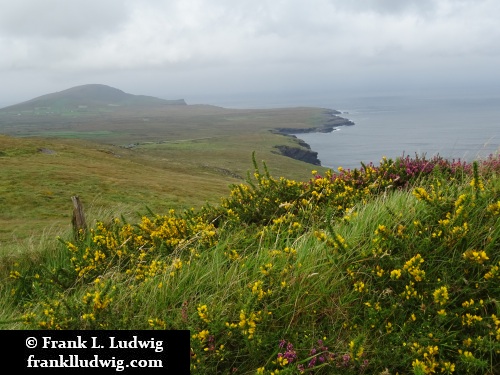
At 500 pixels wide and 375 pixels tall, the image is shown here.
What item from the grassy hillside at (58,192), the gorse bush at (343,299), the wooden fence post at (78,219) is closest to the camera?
the gorse bush at (343,299)

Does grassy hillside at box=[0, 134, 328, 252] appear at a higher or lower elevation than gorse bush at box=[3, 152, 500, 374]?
lower

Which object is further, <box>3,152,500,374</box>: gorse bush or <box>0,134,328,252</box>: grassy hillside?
<box>0,134,328,252</box>: grassy hillside

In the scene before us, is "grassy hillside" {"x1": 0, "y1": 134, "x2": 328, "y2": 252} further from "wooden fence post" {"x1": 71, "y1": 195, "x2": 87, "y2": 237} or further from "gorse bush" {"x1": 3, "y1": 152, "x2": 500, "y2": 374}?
"gorse bush" {"x1": 3, "y1": 152, "x2": 500, "y2": 374}

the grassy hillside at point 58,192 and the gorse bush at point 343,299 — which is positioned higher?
the gorse bush at point 343,299

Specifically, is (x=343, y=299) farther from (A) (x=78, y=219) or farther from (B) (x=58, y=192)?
(B) (x=58, y=192)

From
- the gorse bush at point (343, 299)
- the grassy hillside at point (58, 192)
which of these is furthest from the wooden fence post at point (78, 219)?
the gorse bush at point (343, 299)

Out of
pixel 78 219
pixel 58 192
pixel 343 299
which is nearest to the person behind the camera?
pixel 343 299

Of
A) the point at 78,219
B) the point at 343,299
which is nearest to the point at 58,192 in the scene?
the point at 78,219

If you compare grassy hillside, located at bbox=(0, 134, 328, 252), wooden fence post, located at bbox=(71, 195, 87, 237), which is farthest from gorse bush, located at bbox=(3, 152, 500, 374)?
grassy hillside, located at bbox=(0, 134, 328, 252)

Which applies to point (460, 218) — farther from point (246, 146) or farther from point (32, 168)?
point (246, 146)

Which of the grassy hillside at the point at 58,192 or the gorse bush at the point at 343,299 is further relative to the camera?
the grassy hillside at the point at 58,192

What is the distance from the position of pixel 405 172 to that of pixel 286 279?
4.97 meters

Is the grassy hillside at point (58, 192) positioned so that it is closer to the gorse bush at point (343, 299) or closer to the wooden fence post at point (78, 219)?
the wooden fence post at point (78, 219)

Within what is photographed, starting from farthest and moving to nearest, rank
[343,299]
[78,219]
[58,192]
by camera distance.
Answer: [58,192]
[78,219]
[343,299]
